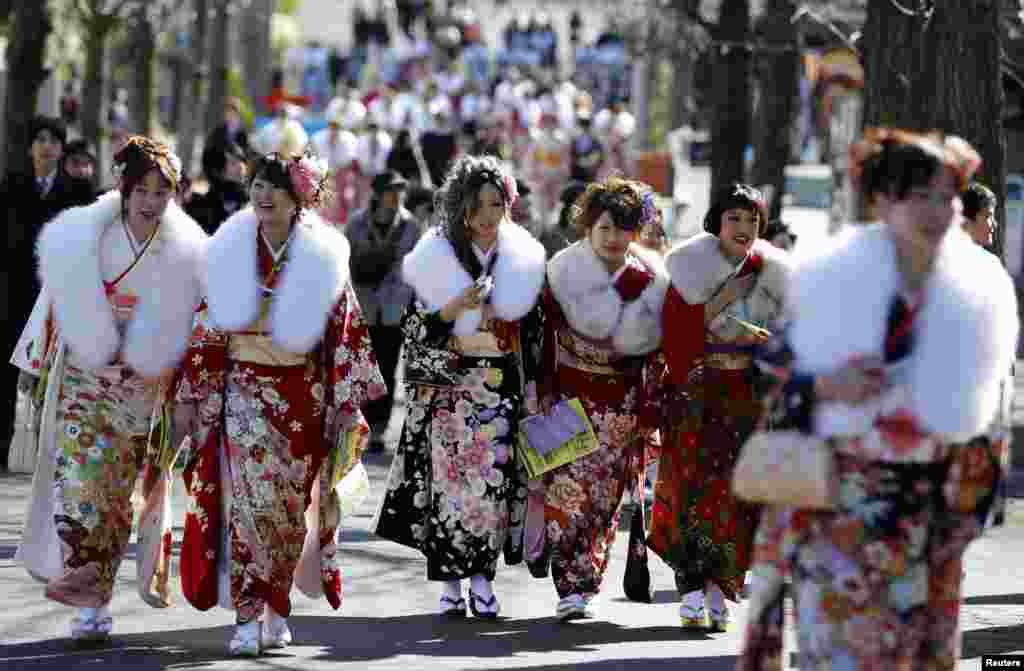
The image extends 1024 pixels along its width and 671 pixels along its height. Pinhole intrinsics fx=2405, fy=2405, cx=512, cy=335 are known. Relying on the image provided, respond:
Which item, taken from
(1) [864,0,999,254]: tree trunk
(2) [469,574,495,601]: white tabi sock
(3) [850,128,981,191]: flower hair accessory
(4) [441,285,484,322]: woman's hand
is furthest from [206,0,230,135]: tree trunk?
(3) [850,128,981,191]: flower hair accessory

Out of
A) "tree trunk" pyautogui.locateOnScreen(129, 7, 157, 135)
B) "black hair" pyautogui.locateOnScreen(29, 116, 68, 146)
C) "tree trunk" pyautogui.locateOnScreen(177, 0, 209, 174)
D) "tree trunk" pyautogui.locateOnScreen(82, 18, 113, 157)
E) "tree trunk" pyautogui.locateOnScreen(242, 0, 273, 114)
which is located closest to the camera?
"black hair" pyautogui.locateOnScreen(29, 116, 68, 146)

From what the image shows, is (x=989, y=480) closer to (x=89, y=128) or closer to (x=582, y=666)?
(x=582, y=666)

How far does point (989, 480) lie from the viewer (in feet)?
20.0

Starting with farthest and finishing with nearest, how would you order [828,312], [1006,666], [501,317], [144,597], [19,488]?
[19,488], [501,317], [144,597], [1006,666], [828,312]

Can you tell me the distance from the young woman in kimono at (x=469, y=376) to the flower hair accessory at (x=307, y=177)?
0.88 meters

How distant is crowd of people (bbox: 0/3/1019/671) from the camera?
234 inches

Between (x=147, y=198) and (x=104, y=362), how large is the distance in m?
0.60

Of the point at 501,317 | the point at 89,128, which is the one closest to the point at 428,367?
the point at 501,317

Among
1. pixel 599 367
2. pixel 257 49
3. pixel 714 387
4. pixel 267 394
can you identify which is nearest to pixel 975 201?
pixel 714 387

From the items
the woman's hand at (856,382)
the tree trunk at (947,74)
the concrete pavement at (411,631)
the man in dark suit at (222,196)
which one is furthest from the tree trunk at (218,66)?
the woman's hand at (856,382)

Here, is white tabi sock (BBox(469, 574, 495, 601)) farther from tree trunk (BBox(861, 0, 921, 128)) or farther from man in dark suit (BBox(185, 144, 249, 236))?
man in dark suit (BBox(185, 144, 249, 236))

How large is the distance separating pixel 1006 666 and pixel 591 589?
1.76 meters

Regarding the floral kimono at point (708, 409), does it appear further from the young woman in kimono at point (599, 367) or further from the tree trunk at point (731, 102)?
the tree trunk at point (731, 102)

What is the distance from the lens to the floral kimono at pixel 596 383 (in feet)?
30.4
